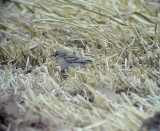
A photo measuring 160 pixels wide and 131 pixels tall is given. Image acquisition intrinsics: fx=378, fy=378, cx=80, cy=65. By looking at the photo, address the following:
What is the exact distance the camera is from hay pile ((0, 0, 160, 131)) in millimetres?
3350

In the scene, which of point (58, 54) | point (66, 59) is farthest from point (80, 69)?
point (58, 54)

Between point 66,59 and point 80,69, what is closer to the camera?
point 80,69

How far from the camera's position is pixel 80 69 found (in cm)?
578

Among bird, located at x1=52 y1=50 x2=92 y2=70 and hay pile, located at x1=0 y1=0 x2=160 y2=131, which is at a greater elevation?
hay pile, located at x1=0 y1=0 x2=160 y2=131

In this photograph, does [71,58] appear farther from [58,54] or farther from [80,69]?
[80,69]

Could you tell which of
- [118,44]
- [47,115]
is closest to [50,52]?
[118,44]

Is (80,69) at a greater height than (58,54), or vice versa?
(80,69)

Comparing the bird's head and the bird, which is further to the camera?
the bird's head

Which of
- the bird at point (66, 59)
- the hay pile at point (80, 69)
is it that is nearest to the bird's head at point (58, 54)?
the bird at point (66, 59)

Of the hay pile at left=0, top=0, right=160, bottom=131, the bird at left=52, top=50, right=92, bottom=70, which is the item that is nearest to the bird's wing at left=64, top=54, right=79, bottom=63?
the bird at left=52, top=50, right=92, bottom=70

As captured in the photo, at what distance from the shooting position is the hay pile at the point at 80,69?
335cm

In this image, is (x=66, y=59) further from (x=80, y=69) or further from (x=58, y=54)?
(x=80, y=69)

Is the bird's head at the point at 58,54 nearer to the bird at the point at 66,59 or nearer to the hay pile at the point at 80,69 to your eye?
the bird at the point at 66,59

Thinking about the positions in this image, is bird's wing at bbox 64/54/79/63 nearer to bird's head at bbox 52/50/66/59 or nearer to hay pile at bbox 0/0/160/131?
bird's head at bbox 52/50/66/59
